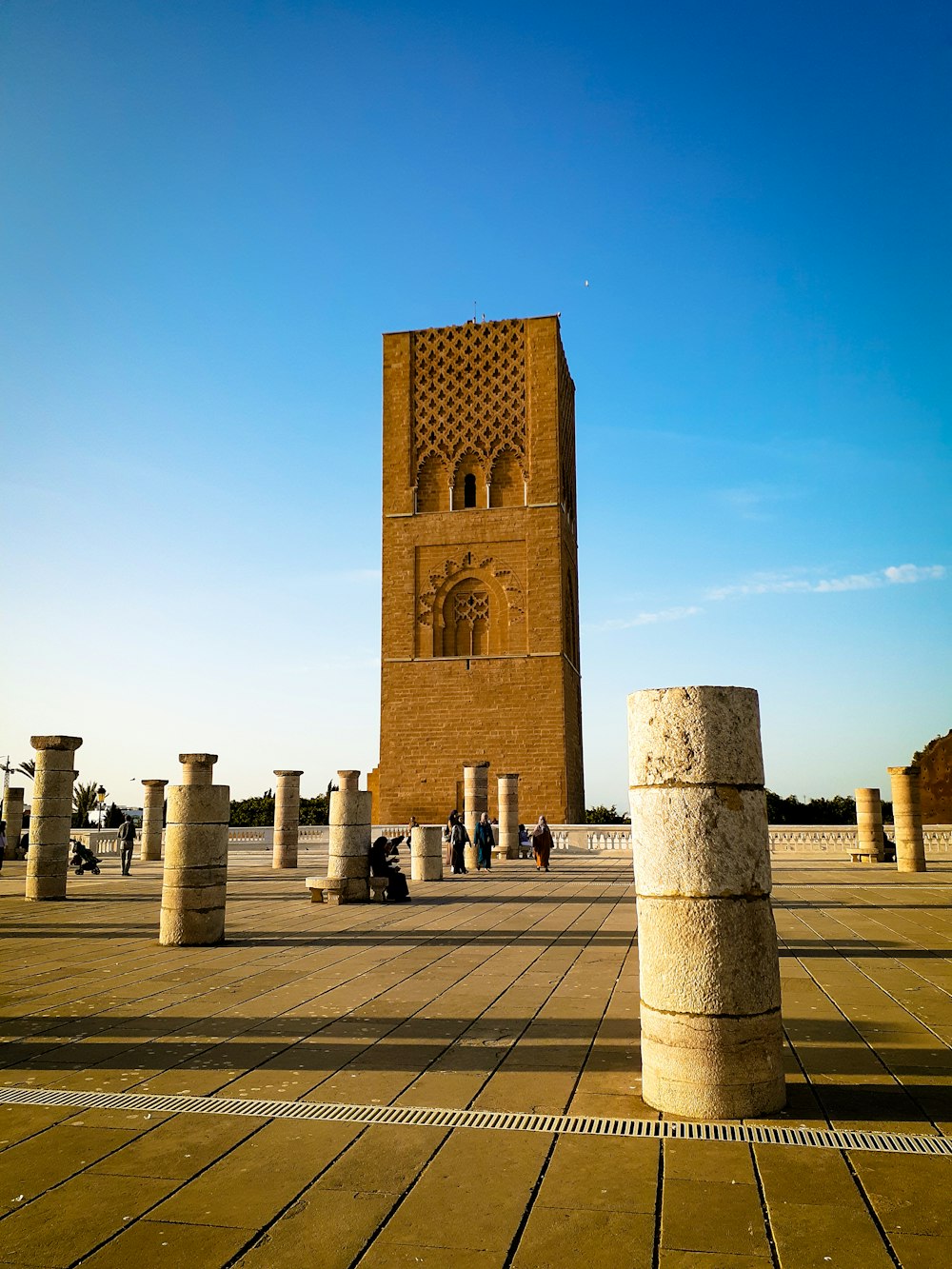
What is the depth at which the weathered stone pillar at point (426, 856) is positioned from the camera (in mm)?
17625

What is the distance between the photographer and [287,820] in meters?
21.4

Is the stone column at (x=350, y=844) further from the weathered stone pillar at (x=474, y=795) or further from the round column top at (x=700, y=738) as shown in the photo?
the round column top at (x=700, y=738)

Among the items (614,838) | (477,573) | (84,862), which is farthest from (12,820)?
(477,573)

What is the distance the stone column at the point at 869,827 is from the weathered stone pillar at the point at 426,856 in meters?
8.76

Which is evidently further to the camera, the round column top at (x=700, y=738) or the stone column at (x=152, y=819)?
the stone column at (x=152, y=819)

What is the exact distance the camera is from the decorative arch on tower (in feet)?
111

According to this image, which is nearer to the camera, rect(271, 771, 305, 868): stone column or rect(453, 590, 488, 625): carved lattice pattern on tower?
rect(271, 771, 305, 868): stone column

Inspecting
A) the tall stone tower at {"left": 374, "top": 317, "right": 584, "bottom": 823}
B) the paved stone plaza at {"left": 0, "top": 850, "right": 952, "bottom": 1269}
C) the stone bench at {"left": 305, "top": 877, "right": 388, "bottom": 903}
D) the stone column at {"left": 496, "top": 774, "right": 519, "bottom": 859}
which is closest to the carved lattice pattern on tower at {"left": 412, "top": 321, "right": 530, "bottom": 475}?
the tall stone tower at {"left": 374, "top": 317, "right": 584, "bottom": 823}

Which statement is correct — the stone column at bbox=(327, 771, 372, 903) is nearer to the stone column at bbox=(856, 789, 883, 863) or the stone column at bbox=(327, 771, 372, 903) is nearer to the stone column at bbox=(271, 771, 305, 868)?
the stone column at bbox=(271, 771, 305, 868)

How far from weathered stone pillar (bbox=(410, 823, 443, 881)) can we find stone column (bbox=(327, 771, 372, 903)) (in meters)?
4.65

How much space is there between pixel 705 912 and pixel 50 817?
11.9m

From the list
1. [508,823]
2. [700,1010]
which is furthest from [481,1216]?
[508,823]

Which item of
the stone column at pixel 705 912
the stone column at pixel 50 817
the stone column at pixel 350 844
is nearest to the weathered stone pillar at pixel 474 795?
the stone column at pixel 350 844

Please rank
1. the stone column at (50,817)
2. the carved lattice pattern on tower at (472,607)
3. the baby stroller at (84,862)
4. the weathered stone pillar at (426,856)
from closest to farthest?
the stone column at (50,817)
the weathered stone pillar at (426,856)
the baby stroller at (84,862)
the carved lattice pattern on tower at (472,607)
